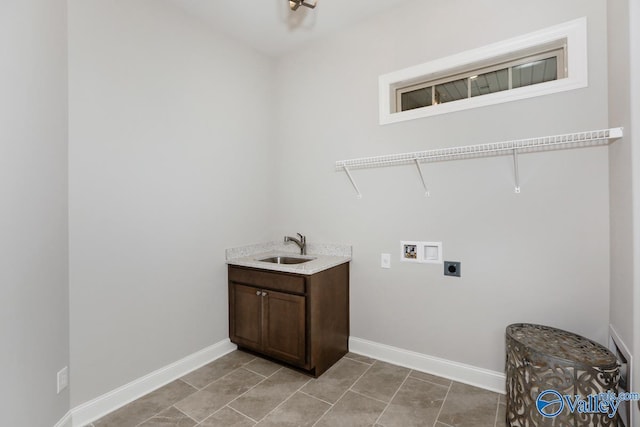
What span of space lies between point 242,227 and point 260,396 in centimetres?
143

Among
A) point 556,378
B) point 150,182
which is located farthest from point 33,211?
point 556,378

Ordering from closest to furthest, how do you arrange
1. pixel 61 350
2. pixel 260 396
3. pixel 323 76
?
pixel 61 350, pixel 260 396, pixel 323 76

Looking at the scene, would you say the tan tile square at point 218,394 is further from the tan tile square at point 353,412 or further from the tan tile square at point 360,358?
the tan tile square at point 360,358

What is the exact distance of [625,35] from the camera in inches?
56.9

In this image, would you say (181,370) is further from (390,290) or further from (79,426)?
(390,290)

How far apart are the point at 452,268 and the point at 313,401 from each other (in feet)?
4.43

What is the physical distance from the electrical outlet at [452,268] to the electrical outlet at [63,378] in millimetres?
2497

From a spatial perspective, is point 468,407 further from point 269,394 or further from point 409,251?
point 269,394

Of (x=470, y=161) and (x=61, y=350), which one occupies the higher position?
(x=470, y=161)

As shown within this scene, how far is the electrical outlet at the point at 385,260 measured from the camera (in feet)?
8.11

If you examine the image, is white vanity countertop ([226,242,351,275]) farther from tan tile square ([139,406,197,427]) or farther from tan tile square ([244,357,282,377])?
tan tile square ([139,406,197,427])

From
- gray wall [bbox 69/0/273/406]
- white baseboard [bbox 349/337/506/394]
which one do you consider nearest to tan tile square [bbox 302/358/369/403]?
white baseboard [bbox 349/337/506/394]

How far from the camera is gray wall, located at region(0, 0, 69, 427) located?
1305 mm

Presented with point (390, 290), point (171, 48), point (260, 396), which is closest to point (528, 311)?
point (390, 290)
